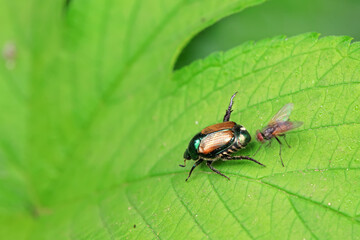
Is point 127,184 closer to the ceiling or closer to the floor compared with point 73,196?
closer to the floor

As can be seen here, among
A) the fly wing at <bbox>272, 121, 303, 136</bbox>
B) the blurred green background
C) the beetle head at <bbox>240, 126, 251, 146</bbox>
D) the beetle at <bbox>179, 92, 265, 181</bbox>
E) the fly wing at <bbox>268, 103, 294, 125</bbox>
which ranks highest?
the blurred green background

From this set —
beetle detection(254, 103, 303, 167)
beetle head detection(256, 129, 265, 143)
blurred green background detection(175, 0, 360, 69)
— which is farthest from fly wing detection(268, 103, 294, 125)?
blurred green background detection(175, 0, 360, 69)

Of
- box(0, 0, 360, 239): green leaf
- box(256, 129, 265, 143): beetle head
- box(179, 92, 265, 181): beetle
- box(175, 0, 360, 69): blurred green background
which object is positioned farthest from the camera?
box(175, 0, 360, 69): blurred green background

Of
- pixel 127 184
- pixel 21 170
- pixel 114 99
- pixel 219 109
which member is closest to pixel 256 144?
pixel 219 109

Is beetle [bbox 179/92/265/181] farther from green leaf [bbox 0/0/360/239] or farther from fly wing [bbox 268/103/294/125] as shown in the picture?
fly wing [bbox 268/103/294/125]

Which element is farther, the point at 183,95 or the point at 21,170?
the point at 21,170

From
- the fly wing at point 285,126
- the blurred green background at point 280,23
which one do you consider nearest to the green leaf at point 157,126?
the fly wing at point 285,126

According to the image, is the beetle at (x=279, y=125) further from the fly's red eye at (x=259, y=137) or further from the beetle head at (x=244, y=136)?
the beetle head at (x=244, y=136)

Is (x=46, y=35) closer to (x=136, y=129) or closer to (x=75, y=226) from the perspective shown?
(x=136, y=129)
